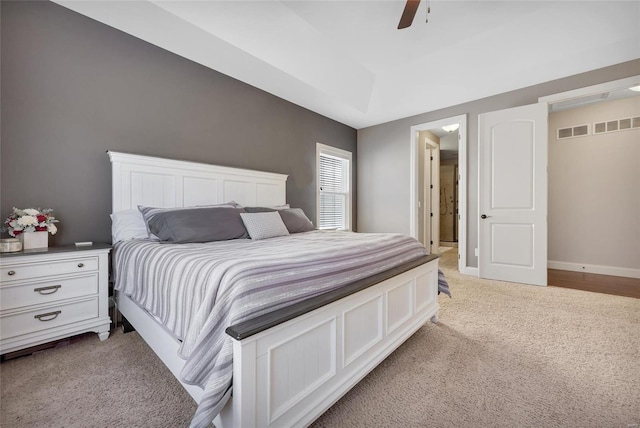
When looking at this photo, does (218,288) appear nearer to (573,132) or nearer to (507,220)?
(507,220)

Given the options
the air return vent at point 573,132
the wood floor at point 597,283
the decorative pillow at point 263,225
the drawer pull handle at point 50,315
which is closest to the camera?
the drawer pull handle at point 50,315

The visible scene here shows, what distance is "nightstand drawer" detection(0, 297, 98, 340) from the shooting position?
5.54ft

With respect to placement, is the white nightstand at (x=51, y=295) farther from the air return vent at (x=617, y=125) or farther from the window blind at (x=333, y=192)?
the air return vent at (x=617, y=125)

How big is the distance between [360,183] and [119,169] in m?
3.91

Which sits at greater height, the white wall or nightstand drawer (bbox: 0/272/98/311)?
the white wall

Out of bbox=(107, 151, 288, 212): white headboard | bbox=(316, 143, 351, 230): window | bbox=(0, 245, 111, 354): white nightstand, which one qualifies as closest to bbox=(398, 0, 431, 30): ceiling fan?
bbox=(107, 151, 288, 212): white headboard

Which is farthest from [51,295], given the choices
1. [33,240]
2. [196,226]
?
[196,226]

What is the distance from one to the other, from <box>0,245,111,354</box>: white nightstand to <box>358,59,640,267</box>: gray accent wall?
4081mm

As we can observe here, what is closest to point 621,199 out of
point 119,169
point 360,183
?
point 360,183

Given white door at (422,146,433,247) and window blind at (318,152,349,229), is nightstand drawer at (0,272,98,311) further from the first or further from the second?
white door at (422,146,433,247)

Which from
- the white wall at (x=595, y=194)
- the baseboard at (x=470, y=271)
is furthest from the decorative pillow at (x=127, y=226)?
the white wall at (x=595, y=194)

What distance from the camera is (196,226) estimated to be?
2.13 meters

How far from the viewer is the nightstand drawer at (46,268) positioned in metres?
1.67

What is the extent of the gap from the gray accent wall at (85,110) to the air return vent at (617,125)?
5240mm
